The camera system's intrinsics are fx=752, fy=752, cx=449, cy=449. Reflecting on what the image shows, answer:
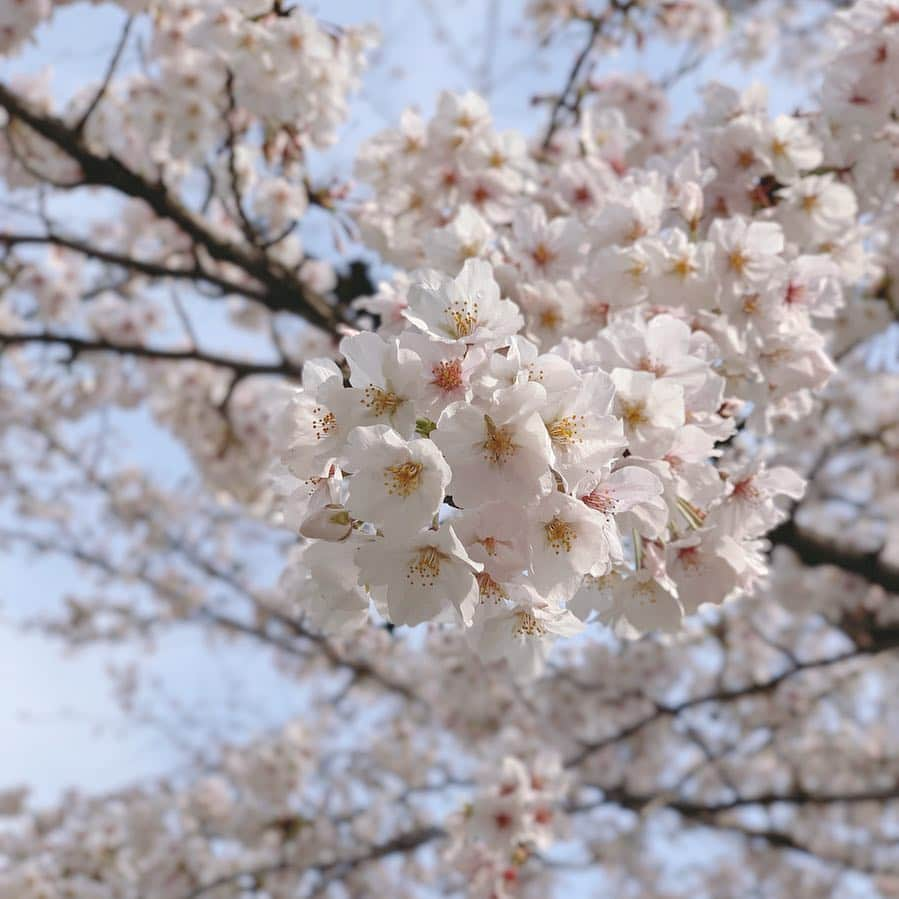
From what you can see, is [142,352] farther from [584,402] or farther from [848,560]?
[848,560]

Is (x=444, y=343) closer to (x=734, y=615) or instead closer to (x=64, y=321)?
(x=64, y=321)

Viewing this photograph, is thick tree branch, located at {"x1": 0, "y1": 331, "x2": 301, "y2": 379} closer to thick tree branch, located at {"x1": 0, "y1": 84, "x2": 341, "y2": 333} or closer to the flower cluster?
thick tree branch, located at {"x1": 0, "y1": 84, "x2": 341, "y2": 333}

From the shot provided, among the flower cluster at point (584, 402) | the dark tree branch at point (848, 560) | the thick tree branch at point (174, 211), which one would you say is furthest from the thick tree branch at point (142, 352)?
the dark tree branch at point (848, 560)

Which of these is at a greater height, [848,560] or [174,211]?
[174,211]

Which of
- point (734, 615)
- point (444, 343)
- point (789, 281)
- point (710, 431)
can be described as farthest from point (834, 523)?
point (444, 343)

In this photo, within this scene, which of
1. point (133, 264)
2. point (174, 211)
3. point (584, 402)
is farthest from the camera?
point (133, 264)

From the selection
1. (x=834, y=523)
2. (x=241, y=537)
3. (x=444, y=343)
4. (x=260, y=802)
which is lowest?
(x=444, y=343)

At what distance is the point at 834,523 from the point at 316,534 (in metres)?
7.17

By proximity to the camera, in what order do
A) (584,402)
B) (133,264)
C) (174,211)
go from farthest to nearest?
(133,264) → (174,211) → (584,402)

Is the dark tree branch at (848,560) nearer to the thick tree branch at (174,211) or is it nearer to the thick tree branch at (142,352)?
the thick tree branch at (174,211)

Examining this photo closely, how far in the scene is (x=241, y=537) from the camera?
403 inches

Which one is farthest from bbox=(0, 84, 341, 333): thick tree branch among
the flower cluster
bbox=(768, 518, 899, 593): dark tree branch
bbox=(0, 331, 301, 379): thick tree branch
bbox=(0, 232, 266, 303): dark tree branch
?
bbox=(768, 518, 899, 593): dark tree branch

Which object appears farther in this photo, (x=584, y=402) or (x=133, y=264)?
(x=133, y=264)

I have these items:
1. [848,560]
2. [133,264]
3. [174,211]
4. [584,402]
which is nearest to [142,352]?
[133,264]
